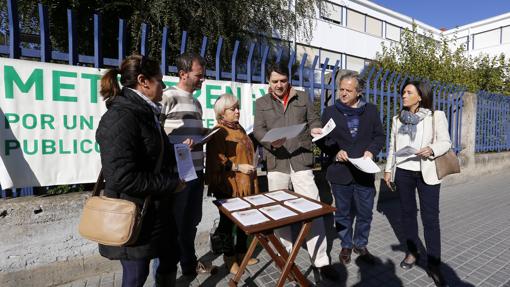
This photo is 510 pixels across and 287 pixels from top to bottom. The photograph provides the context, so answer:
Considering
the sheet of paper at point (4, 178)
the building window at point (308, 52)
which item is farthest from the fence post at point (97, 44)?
the building window at point (308, 52)

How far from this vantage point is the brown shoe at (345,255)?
10.00 feet

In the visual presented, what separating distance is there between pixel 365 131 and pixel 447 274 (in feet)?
5.09

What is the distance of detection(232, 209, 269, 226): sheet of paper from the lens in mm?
1817

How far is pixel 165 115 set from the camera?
7.89 feet

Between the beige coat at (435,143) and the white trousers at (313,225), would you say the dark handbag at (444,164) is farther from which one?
the white trousers at (313,225)

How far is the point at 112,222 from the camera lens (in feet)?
5.05

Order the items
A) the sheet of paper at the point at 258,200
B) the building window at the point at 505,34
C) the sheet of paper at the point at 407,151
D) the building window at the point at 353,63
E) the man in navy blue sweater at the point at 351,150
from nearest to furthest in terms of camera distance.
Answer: the sheet of paper at the point at 258,200
the sheet of paper at the point at 407,151
the man in navy blue sweater at the point at 351,150
the building window at the point at 353,63
the building window at the point at 505,34

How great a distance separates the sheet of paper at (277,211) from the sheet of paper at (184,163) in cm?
53

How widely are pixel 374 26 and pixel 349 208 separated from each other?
21426mm

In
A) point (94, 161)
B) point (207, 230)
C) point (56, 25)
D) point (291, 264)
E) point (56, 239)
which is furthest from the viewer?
point (56, 25)

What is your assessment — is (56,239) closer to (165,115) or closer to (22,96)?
(22,96)

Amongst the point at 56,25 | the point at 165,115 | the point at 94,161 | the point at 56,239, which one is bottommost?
the point at 56,239

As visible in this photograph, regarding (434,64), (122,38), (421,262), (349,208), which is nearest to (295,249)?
(349,208)

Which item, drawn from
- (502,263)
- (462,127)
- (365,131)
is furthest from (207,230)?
(462,127)
